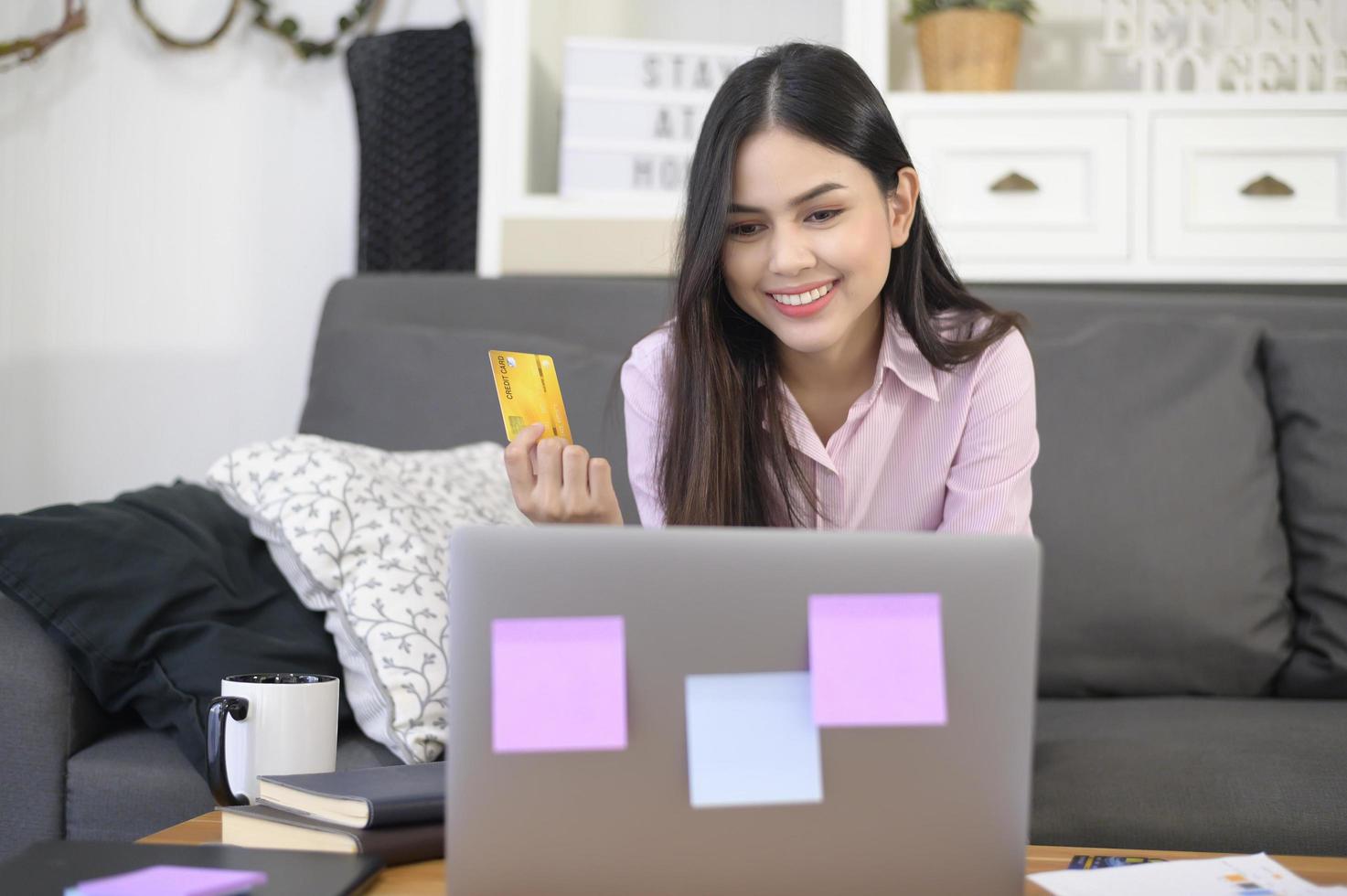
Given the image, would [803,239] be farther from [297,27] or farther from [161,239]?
[161,239]

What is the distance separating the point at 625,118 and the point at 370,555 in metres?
1.04

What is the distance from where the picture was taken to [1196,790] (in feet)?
4.11

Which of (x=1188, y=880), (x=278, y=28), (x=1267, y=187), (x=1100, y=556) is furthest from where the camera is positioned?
(x=278, y=28)

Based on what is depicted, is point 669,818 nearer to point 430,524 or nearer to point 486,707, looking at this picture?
point 486,707

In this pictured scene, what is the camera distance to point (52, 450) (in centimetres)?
238

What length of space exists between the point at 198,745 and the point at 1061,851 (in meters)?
0.83

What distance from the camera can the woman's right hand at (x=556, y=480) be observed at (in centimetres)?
110

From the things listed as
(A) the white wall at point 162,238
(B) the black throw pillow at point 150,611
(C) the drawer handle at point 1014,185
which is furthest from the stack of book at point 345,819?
(A) the white wall at point 162,238

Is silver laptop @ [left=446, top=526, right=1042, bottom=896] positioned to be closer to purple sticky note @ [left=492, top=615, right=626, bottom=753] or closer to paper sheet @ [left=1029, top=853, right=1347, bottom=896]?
purple sticky note @ [left=492, top=615, right=626, bottom=753]


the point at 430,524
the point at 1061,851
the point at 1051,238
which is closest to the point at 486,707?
the point at 1061,851

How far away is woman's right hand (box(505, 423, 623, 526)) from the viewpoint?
1098mm

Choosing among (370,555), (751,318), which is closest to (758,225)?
(751,318)

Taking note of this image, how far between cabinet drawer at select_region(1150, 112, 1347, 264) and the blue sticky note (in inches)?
64.8

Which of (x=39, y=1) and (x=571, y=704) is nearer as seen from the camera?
(x=571, y=704)
